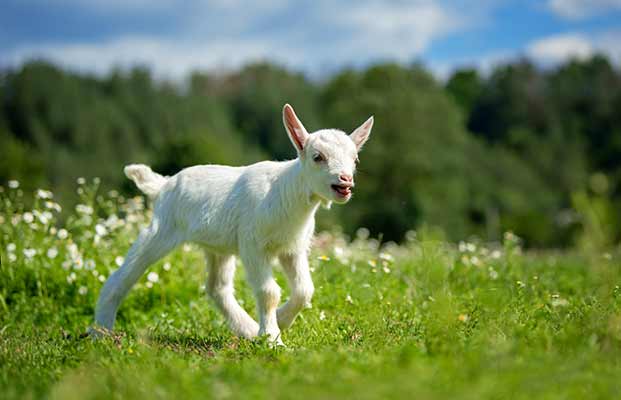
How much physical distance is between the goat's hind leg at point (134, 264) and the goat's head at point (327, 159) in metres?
1.79

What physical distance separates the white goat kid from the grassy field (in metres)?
0.40

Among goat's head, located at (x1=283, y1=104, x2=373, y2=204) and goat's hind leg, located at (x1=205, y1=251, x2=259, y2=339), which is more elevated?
goat's head, located at (x1=283, y1=104, x2=373, y2=204)

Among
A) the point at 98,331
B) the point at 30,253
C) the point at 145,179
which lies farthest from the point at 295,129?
the point at 30,253

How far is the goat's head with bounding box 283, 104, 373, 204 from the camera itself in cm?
556

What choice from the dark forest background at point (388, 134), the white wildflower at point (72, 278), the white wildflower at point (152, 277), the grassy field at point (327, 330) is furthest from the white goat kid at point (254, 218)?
the dark forest background at point (388, 134)

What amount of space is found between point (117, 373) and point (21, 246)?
16.5 ft

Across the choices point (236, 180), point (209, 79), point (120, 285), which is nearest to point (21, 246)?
point (120, 285)

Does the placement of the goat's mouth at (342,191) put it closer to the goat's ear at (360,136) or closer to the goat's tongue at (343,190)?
the goat's tongue at (343,190)

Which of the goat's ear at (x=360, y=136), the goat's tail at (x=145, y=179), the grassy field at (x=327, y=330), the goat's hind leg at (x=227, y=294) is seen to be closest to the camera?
the grassy field at (x=327, y=330)

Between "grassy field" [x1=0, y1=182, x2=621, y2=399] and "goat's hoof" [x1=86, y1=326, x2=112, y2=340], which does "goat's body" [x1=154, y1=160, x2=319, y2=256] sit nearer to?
"grassy field" [x1=0, y1=182, x2=621, y2=399]

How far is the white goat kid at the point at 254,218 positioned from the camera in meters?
5.80

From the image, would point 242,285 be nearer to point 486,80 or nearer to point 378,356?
point 378,356

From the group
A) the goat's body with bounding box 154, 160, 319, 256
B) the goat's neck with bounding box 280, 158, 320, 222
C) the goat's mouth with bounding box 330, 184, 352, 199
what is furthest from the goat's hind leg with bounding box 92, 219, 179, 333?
the goat's mouth with bounding box 330, 184, 352, 199

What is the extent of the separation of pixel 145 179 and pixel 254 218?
1807 mm
